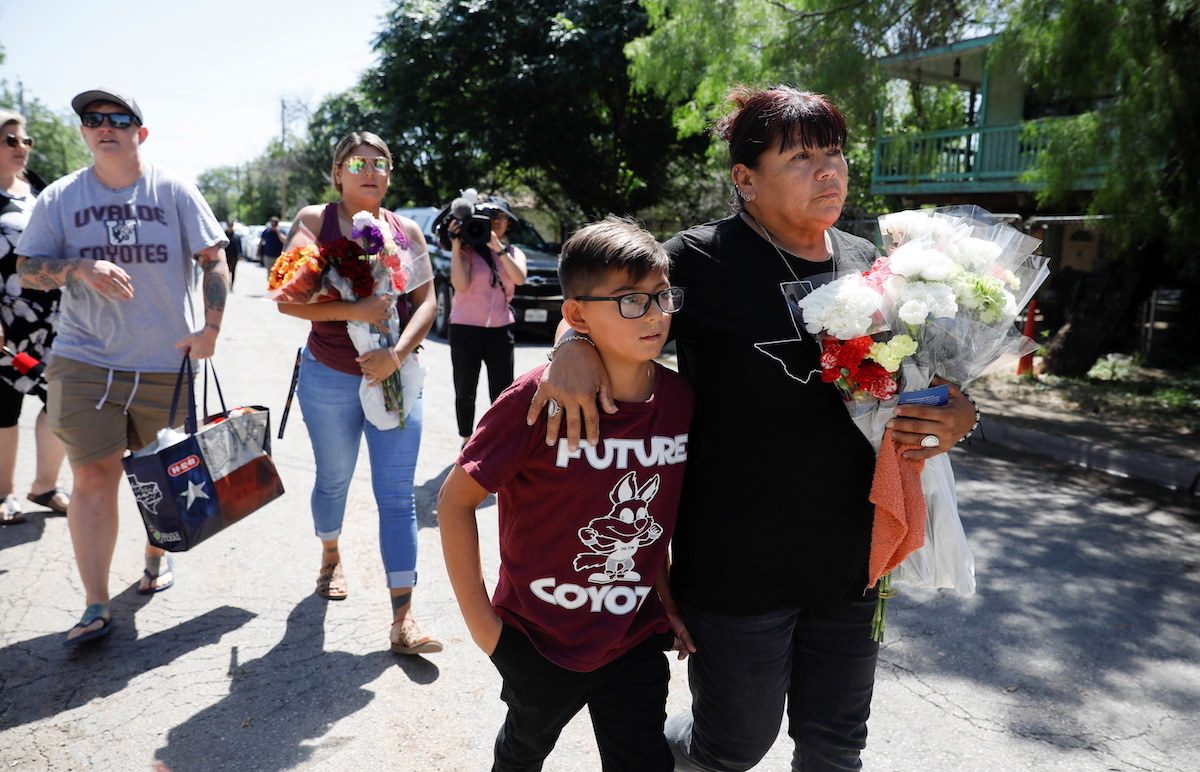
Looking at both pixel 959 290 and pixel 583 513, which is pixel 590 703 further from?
pixel 959 290

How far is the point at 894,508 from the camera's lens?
2053 millimetres

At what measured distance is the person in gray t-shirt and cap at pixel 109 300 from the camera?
3650mm

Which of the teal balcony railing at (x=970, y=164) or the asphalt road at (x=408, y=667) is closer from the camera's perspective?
the asphalt road at (x=408, y=667)

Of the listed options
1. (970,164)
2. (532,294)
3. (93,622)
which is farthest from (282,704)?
(970,164)

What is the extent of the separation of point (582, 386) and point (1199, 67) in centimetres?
791

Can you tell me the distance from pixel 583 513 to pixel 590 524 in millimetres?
33

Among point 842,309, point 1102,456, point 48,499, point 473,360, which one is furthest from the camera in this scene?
point 1102,456

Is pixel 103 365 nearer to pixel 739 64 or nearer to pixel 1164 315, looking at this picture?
pixel 739 64

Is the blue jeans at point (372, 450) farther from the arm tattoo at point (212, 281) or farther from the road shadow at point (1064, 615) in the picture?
the road shadow at point (1064, 615)

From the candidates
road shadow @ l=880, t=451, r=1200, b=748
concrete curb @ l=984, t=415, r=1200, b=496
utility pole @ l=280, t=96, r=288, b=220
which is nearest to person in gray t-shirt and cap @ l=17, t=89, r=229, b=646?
road shadow @ l=880, t=451, r=1200, b=748

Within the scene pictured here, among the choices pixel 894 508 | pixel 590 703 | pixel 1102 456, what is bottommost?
pixel 1102 456

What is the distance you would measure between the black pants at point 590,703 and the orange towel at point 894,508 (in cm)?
59

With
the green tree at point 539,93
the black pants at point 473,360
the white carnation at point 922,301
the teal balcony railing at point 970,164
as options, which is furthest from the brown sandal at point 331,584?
the green tree at point 539,93

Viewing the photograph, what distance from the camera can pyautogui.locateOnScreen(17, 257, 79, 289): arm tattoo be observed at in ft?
11.7
